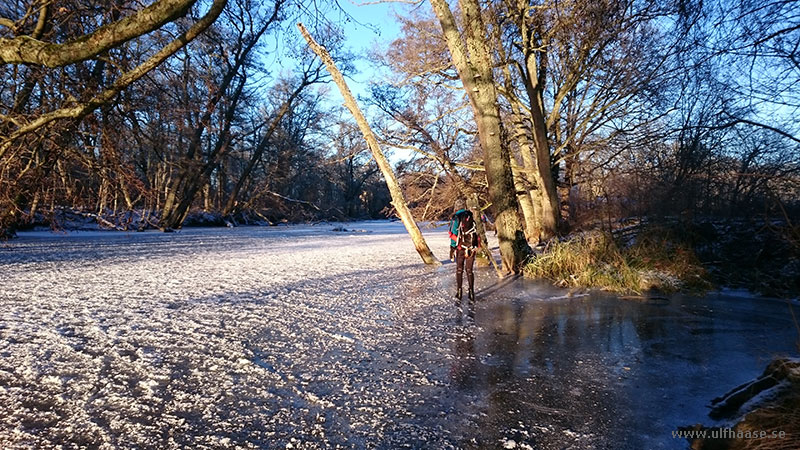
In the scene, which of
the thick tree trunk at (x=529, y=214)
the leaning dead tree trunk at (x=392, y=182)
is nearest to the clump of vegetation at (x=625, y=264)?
the leaning dead tree trunk at (x=392, y=182)

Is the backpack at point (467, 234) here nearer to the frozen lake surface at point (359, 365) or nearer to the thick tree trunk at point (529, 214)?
the frozen lake surface at point (359, 365)

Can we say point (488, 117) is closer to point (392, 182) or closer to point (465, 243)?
point (392, 182)

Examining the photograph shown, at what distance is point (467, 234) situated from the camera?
24.6 feet

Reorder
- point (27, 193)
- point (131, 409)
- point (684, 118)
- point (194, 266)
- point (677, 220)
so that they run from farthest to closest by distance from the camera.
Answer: point (684, 118), point (194, 266), point (677, 220), point (27, 193), point (131, 409)

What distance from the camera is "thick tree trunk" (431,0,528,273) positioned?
10.6 m

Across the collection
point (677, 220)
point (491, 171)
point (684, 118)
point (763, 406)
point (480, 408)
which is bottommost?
point (480, 408)

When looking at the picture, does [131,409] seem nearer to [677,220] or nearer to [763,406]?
[763,406]

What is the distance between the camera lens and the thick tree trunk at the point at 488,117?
416 inches

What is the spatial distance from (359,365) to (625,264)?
6.56 meters

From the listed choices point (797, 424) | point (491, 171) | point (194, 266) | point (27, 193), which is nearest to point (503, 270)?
point (491, 171)

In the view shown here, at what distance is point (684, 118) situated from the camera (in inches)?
610

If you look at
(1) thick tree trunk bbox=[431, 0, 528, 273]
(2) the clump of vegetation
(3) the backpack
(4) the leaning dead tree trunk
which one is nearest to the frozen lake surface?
(2) the clump of vegetation

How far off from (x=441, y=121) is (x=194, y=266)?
9722mm

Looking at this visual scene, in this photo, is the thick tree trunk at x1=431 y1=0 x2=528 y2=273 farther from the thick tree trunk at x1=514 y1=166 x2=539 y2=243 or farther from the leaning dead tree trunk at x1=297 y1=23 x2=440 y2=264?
the thick tree trunk at x1=514 y1=166 x2=539 y2=243
